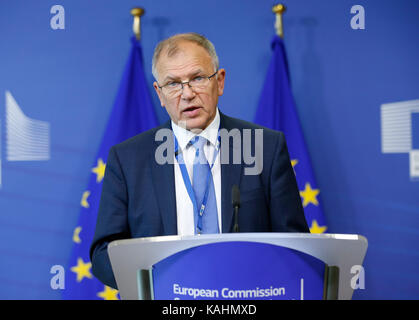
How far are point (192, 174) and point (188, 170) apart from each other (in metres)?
0.03

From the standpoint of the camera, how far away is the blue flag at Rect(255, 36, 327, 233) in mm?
2777

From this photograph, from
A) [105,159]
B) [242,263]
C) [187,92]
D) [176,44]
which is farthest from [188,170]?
[105,159]

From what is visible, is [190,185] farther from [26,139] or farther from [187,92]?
[26,139]

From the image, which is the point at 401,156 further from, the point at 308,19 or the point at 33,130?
the point at 33,130

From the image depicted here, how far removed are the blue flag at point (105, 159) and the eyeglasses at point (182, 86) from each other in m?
1.09

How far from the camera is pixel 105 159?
9.19 ft

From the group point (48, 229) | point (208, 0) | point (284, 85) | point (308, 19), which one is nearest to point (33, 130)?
point (48, 229)

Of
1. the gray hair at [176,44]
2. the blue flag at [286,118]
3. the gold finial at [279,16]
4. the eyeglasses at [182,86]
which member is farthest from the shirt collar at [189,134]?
the gold finial at [279,16]

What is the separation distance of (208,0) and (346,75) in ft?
3.35

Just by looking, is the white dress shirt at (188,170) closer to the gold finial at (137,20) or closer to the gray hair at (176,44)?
the gray hair at (176,44)

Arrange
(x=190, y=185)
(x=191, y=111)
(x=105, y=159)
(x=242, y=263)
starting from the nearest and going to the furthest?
(x=242, y=263) → (x=190, y=185) → (x=191, y=111) → (x=105, y=159)

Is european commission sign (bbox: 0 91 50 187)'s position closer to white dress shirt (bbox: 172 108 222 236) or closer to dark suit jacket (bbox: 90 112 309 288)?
dark suit jacket (bbox: 90 112 309 288)

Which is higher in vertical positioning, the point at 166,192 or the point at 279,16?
the point at 279,16

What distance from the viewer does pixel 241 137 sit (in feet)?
6.10
